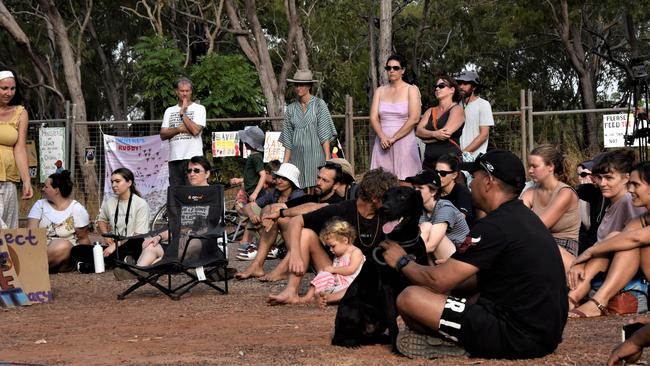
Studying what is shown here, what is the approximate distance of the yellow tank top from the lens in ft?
35.7

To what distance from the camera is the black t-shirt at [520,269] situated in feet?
20.7

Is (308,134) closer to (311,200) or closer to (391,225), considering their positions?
(311,200)

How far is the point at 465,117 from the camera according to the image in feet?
39.8

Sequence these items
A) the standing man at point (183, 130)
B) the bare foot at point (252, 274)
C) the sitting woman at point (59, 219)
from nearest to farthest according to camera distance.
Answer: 1. the bare foot at point (252, 274)
2. the sitting woman at point (59, 219)
3. the standing man at point (183, 130)

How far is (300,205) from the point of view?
11.1 m

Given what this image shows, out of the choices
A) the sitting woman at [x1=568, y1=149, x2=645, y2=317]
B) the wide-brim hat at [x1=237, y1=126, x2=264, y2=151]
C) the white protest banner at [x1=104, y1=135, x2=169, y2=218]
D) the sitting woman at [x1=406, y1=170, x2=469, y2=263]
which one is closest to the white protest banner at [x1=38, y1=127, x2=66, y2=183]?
the white protest banner at [x1=104, y1=135, x2=169, y2=218]

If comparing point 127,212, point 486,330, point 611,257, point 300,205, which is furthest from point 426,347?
point 127,212

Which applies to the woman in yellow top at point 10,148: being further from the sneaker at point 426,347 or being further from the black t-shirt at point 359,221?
the sneaker at point 426,347

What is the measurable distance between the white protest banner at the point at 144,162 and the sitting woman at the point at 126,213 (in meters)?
3.56

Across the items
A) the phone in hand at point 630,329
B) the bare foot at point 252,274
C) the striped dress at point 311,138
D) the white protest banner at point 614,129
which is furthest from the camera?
the white protest banner at point 614,129

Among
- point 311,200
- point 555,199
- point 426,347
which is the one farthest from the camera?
point 311,200

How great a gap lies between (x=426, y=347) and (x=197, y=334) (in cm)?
222

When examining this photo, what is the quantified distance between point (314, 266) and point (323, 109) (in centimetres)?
310

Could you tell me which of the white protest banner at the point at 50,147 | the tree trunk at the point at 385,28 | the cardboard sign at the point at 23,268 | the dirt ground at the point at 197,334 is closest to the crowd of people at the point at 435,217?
the dirt ground at the point at 197,334
